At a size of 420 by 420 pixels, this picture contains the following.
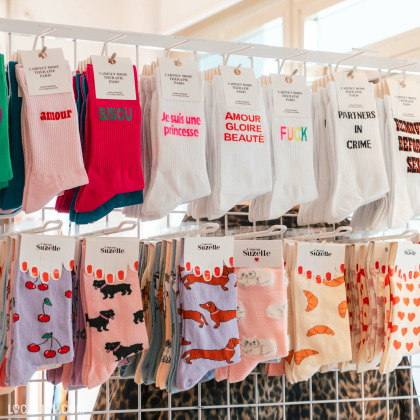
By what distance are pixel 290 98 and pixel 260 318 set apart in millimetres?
666

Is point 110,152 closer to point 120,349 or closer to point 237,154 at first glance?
point 237,154

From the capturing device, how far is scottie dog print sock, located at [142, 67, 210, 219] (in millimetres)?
1881

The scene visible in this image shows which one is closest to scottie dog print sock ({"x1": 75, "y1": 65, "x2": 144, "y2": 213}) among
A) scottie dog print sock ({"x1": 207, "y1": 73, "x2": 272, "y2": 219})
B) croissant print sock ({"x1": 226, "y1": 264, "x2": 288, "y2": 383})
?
scottie dog print sock ({"x1": 207, "y1": 73, "x2": 272, "y2": 219})

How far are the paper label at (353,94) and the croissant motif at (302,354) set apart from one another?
750mm

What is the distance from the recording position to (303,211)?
223 cm

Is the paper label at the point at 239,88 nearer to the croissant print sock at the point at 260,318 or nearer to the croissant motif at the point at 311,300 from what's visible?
the croissant print sock at the point at 260,318

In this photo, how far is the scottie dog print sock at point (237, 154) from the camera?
1.95 meters

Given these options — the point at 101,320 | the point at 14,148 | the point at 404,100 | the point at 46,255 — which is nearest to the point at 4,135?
the point at 14,148

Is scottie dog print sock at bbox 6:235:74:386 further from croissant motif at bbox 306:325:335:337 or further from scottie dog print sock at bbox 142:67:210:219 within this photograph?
croissant motif at bbox 306:325:335:337

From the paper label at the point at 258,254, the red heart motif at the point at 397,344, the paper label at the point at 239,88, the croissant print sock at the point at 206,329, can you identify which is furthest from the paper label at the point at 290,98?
the red heart motif at the point at 397,344

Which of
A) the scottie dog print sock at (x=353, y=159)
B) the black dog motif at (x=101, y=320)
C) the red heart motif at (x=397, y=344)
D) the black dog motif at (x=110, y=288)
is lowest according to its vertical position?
the red heart motif at (x=397, y=344)

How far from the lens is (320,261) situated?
216cm

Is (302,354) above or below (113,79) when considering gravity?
below

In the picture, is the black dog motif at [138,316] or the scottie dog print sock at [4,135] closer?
the scottie dog print sock at [4,135]
